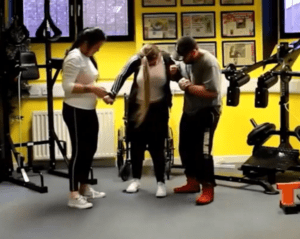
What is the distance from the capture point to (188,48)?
4109 mm

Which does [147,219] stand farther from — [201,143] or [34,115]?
[34,115]

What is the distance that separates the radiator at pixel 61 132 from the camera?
19.1ft

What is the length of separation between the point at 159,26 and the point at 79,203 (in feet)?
8.23

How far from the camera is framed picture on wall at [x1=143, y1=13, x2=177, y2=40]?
588cm

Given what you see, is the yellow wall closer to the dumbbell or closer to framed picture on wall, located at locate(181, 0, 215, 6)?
framed picture on wall, located at locate(181, 0, 215, 6)

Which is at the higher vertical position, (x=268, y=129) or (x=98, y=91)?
(x=98, y=91)

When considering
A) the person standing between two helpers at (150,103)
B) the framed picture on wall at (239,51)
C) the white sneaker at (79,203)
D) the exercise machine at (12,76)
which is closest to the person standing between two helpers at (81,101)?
the white sneaker at (79,203)

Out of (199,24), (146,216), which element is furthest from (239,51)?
(146,216)

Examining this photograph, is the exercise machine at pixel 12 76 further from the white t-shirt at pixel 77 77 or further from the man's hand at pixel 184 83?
the man's hand at pixel 184 83

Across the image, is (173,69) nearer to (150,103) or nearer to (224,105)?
(150,103)

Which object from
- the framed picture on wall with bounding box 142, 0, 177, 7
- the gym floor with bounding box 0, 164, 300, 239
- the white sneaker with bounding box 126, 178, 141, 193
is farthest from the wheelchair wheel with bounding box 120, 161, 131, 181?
the framed picture on wall with bounding box 142, 0, 177, 7

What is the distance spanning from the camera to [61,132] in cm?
588

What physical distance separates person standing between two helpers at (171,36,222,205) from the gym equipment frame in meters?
0.43

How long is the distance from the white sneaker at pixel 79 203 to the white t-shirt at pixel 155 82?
0.96 meters
